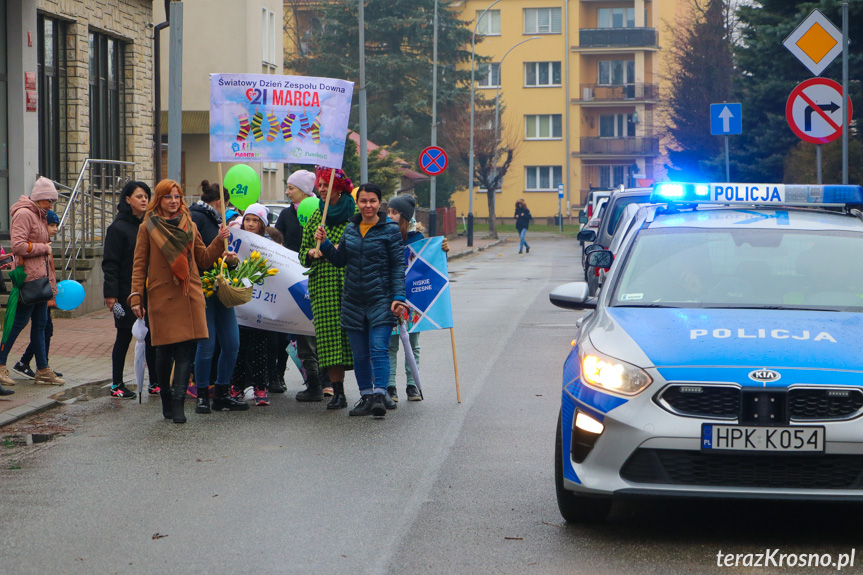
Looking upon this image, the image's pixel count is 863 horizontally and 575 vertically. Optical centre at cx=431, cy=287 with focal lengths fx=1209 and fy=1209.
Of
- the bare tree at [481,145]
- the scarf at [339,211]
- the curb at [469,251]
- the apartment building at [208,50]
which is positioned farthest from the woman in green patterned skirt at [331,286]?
the bare tree at [481,145]

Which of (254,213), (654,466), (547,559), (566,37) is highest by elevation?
(566,37)

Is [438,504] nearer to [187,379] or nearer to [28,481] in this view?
[28,481]

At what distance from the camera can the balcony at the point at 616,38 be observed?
72.8m

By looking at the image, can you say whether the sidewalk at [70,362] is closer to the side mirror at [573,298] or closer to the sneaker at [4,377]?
the sneaker at [4,377]

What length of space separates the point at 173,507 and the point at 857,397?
347cm

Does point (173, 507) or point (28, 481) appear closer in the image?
point (173, 507)

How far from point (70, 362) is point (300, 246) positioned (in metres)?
3.48

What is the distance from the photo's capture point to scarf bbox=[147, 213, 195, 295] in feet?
28.7

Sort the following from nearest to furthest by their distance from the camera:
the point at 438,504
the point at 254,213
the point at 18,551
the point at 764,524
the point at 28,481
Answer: the point at 18,551 < the point at 764,524 < the point at 438,504 < the point at 28,481 < the point at 254,213

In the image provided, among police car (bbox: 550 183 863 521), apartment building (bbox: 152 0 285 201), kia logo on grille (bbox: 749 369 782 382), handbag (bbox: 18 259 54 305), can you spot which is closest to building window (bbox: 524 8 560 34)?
apartment building (bbox: 152 0 285 201)

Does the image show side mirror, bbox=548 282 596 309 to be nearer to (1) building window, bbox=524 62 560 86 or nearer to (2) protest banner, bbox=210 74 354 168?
(2) protest banner, bbox=210 74 354 168

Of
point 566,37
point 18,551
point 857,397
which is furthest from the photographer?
point 566,37

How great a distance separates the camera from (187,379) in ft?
29.8

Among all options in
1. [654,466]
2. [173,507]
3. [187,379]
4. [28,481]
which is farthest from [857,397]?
[187,379]
